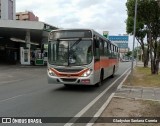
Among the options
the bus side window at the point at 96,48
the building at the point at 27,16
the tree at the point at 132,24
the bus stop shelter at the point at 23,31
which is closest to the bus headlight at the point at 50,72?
the bus side window at the point at 96,48

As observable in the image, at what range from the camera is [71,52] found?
15.4 meters

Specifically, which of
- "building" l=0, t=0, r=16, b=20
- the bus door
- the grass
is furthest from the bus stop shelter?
"building" l=0, t=0, r=16, b=20

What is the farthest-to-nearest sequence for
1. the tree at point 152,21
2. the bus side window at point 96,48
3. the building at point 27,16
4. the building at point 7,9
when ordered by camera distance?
the building at point 27,16, the building at point 7,9, the tree at point 152,21, the bus side window at point 96,48

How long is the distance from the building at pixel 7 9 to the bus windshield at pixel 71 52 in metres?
107

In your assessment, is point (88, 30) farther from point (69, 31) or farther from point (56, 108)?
point (56, 108)

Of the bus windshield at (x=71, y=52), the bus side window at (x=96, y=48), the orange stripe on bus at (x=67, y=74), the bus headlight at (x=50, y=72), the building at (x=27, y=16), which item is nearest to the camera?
the orange stripe on bus at (x=67, y=74)

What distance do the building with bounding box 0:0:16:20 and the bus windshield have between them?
106927mm

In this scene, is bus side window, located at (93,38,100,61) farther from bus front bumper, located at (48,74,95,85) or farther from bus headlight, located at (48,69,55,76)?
bus headlight, located at (48,69,55,76)

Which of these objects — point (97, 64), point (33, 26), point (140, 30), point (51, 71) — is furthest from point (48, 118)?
point (140, 30)

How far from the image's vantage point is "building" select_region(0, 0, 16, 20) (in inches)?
4845

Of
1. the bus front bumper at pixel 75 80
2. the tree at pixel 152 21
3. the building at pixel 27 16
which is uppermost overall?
the building at pixel 27 16

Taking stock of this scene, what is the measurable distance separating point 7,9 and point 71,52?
117m

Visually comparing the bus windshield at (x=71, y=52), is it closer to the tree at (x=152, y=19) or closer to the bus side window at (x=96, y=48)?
the bus side window at (x=96, y=48)

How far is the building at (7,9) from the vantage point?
123 metres
